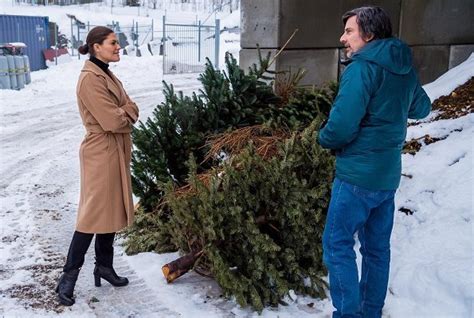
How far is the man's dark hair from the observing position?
8.87 ft

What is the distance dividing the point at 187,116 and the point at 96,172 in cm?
131

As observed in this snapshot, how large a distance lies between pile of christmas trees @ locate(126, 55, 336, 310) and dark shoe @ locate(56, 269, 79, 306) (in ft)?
2.26

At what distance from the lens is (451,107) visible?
17.4 ft

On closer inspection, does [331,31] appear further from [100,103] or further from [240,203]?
[100,103]

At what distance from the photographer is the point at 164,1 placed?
5422 centimetres

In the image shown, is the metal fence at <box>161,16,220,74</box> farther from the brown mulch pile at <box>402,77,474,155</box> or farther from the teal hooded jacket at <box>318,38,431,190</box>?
the teal hooded jacket at <box>318,38,431,190</box>

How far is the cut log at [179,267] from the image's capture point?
12.3 ft

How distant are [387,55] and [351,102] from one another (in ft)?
1.09

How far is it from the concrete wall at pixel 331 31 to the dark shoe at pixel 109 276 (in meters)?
3.35

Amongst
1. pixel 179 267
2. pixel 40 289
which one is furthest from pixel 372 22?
pixel 40 289

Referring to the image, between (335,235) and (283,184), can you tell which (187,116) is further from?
(335,235)

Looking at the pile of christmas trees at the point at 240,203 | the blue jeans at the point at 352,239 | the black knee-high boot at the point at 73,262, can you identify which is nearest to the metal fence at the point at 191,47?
Result: the pile of christmas trees at the point at 240,203

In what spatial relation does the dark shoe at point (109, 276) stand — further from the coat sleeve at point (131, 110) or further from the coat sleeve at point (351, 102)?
the coat sleeve at point (351, 102)

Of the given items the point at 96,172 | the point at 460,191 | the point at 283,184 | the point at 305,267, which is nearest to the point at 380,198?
the point at 283,184
